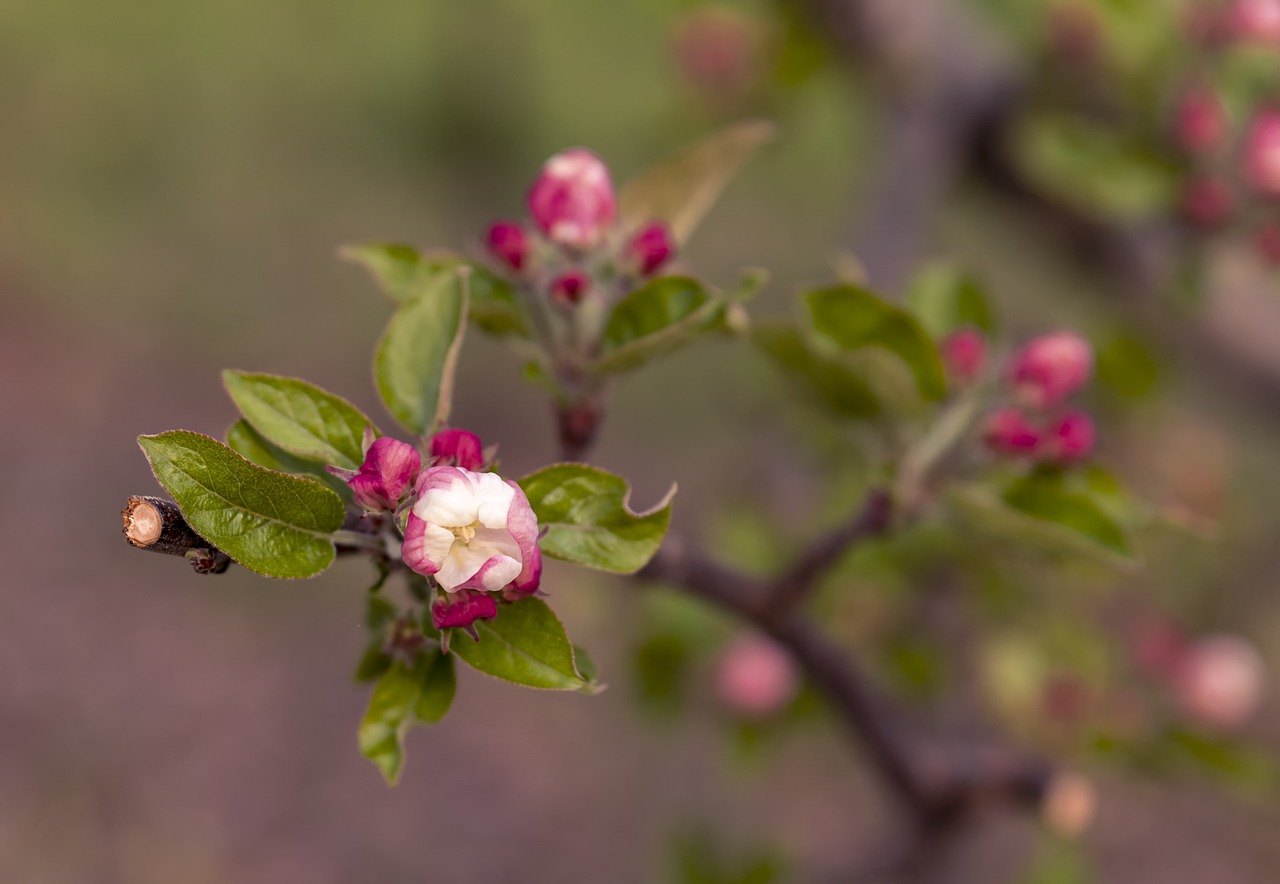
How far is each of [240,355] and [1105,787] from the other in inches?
133

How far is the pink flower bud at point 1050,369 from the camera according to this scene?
0.89m

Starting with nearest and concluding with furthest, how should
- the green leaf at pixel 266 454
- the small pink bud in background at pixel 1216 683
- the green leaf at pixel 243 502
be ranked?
the green leaf at pixel 243 502, the green leaf at pixel 266 454, the small pink bud in background at pixel 1216 683

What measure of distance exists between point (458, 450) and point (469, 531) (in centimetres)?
7

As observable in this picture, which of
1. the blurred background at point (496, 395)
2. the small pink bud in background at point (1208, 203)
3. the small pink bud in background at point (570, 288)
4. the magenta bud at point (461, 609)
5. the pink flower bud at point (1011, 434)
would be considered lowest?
the blurred background at point (496, 395)

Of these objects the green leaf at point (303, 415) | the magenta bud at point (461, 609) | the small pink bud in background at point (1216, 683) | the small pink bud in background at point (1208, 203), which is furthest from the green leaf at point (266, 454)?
the small pink bud in background at point (1216, 683)

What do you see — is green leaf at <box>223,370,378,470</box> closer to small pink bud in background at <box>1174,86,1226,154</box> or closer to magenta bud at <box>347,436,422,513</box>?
magenta bud at <box>347,436,422,513</box>

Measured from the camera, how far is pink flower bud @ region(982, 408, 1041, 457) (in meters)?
0.85

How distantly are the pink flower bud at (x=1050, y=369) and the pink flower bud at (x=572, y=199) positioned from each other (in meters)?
0.37

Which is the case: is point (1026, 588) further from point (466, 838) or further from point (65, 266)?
point (65, 266)

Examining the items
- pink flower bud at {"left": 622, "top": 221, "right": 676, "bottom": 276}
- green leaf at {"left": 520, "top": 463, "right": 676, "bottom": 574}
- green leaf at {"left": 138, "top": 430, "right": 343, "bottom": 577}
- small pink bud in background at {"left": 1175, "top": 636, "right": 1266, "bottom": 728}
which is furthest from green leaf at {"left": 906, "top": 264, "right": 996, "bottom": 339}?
small pink bud in background at {"left": 1175, "top": 636, "right": 1266, "bottom": 728}

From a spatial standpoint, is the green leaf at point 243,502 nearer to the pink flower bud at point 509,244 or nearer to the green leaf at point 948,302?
the pink flower bud at point 509,244

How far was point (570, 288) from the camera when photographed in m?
0.77

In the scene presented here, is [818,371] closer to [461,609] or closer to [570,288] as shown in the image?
[570,288]

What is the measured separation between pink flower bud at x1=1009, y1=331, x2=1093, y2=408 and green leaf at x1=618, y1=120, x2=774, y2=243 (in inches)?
10.9
